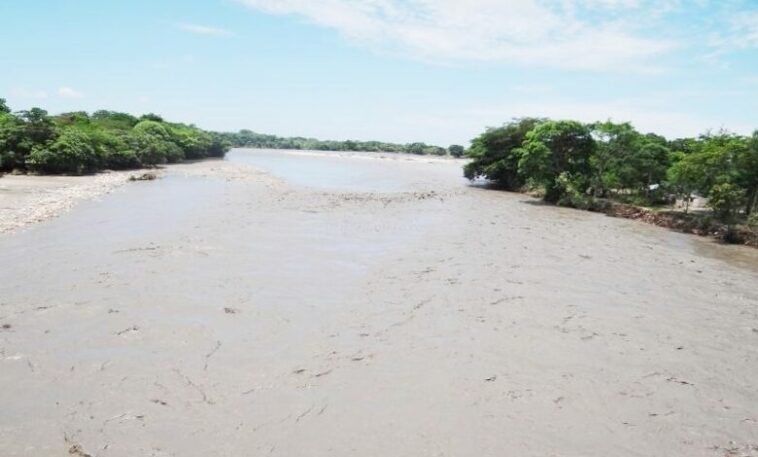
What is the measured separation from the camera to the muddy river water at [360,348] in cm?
749

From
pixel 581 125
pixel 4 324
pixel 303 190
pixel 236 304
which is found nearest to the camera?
pixel 4 324

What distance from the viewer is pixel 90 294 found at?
1282 centimetres

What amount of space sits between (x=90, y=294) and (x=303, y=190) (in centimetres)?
3194

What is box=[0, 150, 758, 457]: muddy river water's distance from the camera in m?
7.49

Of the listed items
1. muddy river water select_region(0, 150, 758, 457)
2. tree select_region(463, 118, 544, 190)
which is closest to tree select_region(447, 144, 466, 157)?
tree select_region(463, 118, 544, 190)

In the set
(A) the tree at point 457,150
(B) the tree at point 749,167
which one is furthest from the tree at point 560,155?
(A) the tree at point 457,150

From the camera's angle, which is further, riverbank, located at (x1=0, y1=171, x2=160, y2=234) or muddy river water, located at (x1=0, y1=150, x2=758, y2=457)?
riverbank, located at (x1=0, y1=171, x2=160, y2=234)

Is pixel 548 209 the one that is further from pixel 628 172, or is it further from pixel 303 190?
pixel 303 190

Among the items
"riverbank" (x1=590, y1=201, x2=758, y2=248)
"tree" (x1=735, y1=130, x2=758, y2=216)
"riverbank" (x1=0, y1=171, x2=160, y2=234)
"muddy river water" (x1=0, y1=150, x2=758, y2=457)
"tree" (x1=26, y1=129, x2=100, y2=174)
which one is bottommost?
"muddy river water" (x1=0, y1=150, x2=758, y2=457)

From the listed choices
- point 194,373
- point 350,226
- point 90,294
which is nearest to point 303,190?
point 350,226

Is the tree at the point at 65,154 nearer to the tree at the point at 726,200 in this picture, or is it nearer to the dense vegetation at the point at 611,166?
the dense vegetation at the point at 611,166

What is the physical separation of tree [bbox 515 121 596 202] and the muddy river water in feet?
62.3

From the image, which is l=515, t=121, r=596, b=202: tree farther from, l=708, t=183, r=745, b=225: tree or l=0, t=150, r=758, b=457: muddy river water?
l=0, t=150, r=758, b=457: muddy river water

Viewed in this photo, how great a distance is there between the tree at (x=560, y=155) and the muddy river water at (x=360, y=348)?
748 inches
